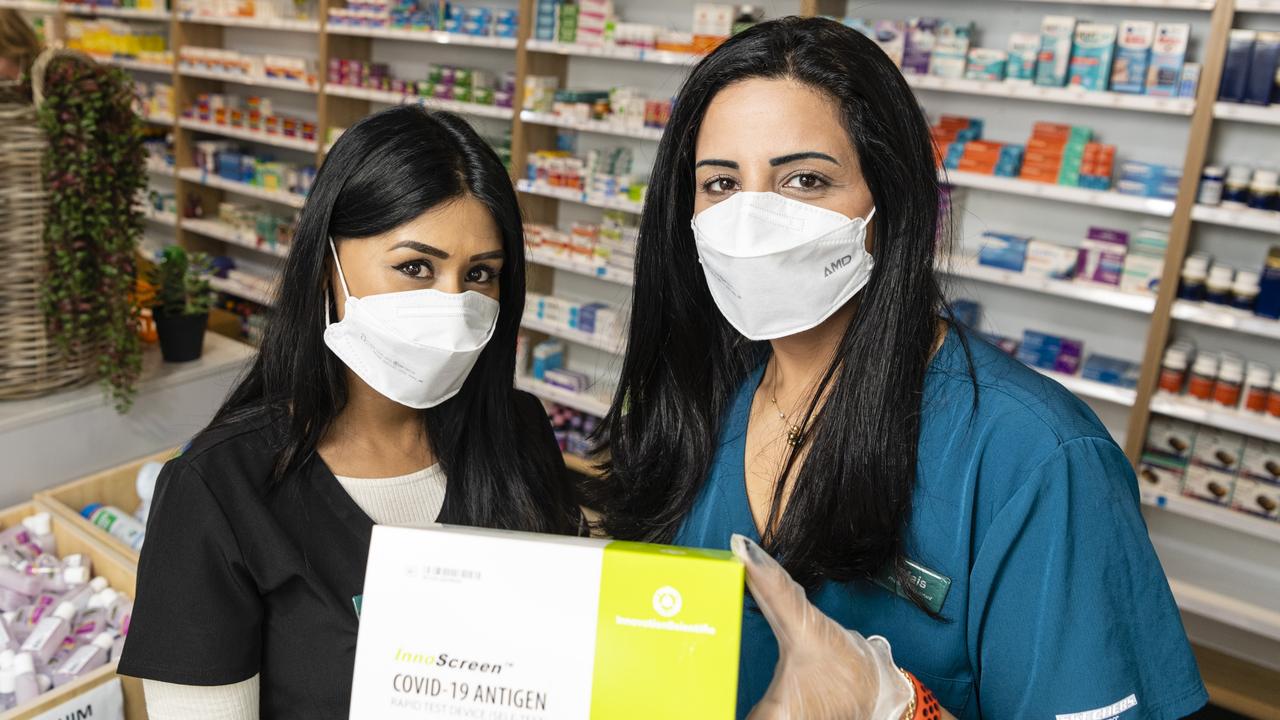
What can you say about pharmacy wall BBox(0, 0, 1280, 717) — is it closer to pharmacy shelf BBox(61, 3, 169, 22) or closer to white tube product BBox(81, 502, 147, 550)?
white tube product BBox(81, 502, 147, 550)

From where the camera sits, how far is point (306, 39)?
6766 mm

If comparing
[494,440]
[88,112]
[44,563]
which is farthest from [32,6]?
[494,440]

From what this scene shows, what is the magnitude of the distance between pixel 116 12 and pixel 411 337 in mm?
7326

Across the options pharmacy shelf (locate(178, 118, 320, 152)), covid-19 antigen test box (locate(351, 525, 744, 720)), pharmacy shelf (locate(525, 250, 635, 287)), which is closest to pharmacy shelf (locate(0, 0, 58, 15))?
pharmacy shelf (locate(178, 118, 320, 152))

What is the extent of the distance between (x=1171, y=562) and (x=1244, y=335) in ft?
3.55

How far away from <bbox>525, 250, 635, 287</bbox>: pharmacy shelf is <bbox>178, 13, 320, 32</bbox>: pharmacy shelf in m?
2.27

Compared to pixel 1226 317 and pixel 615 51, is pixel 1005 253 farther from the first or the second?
pixel 615 51

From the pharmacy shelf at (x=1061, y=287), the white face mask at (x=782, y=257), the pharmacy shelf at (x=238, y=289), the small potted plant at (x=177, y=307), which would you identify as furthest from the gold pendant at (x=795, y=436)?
the pharmacy shelf at (x=238, y=289)

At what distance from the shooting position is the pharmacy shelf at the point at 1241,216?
3299mm

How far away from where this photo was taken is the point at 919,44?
3863mm

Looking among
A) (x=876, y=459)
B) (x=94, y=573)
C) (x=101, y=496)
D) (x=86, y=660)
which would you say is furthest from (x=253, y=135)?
(x=876, y=459)

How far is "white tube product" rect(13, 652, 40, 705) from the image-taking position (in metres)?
2.14

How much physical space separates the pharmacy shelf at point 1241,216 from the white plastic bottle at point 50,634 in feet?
12.7

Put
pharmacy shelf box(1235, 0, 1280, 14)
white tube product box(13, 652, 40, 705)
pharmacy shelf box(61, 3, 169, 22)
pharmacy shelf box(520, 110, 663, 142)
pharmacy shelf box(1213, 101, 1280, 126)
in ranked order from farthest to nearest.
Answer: pharmacy shelf box(61, 3, 169, 22)
pharmacy shelf box(520, 110, 663, 142)
pharmacy shelf box(1213, 101, 1280, 126)
pharmacy shelf box(1235, 0, 1280, 14)
white tube product box(13, 652, 40, 705)
